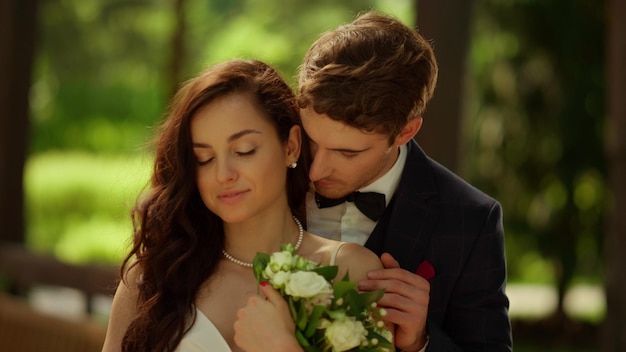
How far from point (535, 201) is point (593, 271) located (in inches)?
32.0

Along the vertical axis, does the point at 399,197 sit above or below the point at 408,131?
below

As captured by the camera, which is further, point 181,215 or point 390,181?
point 390,181

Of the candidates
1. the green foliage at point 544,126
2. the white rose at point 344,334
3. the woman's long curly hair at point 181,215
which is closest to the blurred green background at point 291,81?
the green foliage at point 544,126

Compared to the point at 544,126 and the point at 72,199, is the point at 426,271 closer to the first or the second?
the point at 544,126

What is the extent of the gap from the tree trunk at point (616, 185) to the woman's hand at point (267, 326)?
10.8 ft

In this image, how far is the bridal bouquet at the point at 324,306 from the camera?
106 inches

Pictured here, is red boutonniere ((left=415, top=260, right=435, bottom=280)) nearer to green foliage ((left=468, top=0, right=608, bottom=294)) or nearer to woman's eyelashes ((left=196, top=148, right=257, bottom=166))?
woman's eyelashes ((left=196, top=148, right=257, bottom=166))

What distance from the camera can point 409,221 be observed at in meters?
3.29

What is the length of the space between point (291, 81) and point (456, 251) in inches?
92.3

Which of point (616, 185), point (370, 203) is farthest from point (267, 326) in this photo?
point (616, 185)

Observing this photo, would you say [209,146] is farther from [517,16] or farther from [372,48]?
[517,16]

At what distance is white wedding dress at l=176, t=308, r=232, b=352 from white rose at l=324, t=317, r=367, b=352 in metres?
0.42

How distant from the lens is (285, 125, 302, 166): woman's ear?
314 cm

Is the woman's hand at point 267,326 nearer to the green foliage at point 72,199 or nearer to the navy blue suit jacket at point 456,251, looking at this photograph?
the navy blue suit jacket at point 456,251
